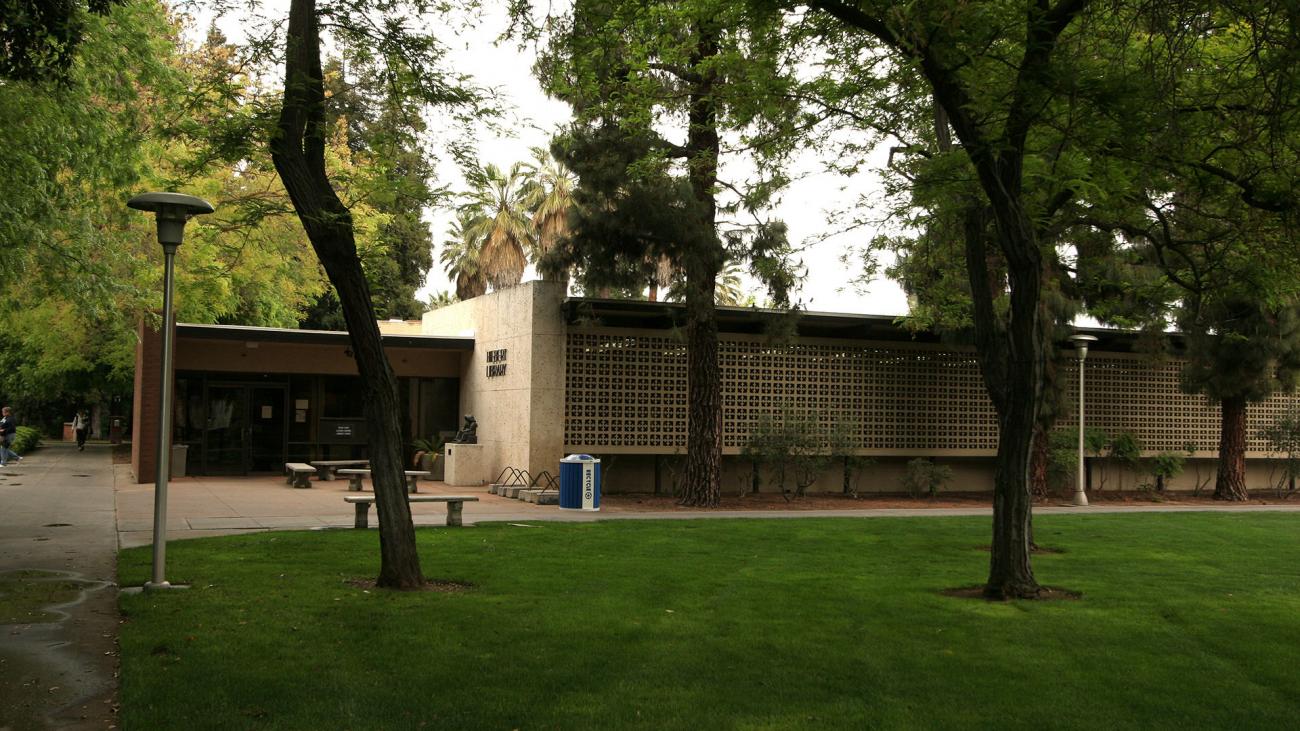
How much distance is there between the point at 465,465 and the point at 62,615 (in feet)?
52.1

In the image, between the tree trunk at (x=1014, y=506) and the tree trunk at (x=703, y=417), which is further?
the tree trunk at (x=703, y=417)

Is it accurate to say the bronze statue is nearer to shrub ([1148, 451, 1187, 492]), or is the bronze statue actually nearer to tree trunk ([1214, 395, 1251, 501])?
shrub ([1148, 451, 1187, 492])

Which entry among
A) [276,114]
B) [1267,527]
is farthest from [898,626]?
[1267,527]

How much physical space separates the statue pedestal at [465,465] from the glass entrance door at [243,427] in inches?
245

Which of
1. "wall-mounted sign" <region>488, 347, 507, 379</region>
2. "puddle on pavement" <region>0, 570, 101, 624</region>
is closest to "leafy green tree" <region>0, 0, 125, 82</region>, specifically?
"puddle on pavement" <region>0, 570, 101, 624</region>

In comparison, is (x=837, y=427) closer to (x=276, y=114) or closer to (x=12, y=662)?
(x=276, y=114)

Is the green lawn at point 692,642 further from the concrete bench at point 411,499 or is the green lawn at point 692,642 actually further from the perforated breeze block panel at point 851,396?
the perforated breeze block panel at point 851,396

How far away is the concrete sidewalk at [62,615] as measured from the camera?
626cm

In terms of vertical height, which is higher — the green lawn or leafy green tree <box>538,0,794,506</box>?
leafy green tree <box>538,0,794,506</box>

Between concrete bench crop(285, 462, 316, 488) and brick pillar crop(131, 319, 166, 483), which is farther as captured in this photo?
brick pillar crop(131, 319, 166, 483)

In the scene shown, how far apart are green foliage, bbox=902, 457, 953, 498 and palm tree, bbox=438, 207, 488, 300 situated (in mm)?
28029

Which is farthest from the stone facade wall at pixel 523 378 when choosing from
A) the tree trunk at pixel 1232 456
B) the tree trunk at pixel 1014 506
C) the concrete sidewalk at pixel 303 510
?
the tree trunk at pixel 1232 456

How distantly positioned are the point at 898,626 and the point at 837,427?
50.2ft

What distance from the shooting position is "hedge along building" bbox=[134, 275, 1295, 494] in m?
22.9
